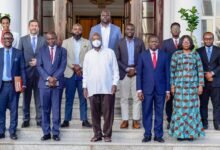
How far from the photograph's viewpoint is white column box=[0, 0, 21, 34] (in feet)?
33.3

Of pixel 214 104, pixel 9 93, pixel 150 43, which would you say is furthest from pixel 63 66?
pixel 214 104

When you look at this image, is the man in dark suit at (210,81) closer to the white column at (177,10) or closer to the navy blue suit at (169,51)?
the navy blue suit at (169,51)

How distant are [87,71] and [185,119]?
1.71 metres

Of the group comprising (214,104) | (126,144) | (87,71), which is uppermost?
(87,71)

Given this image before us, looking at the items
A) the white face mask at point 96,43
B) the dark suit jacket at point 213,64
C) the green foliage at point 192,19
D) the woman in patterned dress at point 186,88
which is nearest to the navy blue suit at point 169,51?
the woman in patterned dress at point 186,88

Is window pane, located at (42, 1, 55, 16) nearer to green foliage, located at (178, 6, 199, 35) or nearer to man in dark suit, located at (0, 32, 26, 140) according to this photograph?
green foliage, located at (178, 6, 199, 35)

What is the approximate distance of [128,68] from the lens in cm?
801

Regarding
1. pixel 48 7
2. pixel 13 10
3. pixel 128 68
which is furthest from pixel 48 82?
pixel 48 7

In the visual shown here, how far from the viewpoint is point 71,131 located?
791cm

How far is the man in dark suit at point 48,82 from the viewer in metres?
7.58

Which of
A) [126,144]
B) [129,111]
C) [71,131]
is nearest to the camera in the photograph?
[126,144]

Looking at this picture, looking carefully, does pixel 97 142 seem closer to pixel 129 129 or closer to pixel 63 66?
pixel 129 129

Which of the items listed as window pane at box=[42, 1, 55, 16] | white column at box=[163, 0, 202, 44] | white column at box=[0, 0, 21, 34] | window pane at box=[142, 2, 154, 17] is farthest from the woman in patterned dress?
window pane at box=[42, 1, 55, 16]

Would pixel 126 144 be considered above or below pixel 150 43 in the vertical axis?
below
